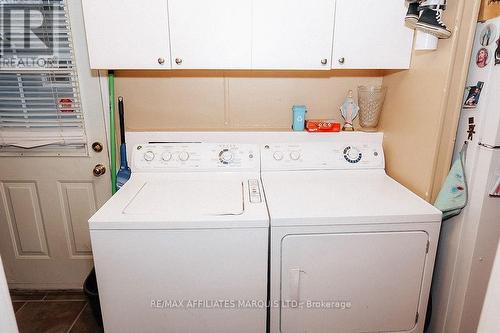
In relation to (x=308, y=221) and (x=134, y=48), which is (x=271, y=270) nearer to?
(x=308, y=221)

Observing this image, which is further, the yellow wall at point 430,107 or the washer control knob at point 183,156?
the washer control knob at point 183,156

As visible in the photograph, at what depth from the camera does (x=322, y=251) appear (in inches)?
50.4

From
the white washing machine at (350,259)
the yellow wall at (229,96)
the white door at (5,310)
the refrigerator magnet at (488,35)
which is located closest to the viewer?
the white door at (5,310)

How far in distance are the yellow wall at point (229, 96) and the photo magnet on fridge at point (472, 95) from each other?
638 mm

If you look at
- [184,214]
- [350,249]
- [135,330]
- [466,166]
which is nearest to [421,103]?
[466,166]

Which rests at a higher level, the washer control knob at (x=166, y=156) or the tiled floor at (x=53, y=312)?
the washer control knob at (x=166, y=156)

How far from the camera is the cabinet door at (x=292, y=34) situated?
4.69 feet

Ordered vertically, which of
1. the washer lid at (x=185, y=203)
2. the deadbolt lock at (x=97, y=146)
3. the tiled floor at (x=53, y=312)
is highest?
the deadbolt lock at (x=97, y=146)

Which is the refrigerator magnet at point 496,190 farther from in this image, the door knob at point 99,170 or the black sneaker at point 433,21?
the door knob at point 99,170

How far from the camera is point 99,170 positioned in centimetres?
189

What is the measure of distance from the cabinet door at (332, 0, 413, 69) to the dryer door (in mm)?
865

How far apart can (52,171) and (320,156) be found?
1702 mm

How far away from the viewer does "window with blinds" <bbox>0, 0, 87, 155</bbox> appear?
167cm

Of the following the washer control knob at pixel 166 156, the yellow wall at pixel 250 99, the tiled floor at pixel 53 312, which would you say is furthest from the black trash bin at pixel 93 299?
the yellow wall at pixel 250 99
